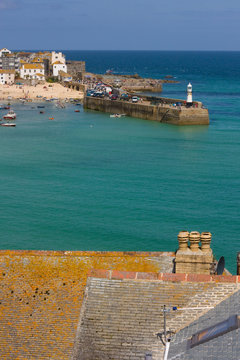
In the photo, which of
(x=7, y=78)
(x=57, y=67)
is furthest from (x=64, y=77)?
(x=7, y=78)

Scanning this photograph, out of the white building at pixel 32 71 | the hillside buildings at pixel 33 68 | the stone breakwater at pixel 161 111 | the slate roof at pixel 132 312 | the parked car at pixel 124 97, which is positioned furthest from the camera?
the white building at pixel 32 71

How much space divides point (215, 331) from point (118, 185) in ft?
134

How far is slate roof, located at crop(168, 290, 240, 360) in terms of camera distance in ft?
36.1

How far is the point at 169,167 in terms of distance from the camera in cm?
6175

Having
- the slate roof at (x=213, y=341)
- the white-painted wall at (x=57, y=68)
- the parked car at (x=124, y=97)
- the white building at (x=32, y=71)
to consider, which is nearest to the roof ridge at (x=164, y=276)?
the slate roof at (x=213, y=341)

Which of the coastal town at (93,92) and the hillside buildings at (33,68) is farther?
the hillside buildings at (33,68)

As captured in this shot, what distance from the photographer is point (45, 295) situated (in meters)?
13.8

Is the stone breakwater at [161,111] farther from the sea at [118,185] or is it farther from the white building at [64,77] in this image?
the white building at [64,77]

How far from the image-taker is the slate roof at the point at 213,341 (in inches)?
434

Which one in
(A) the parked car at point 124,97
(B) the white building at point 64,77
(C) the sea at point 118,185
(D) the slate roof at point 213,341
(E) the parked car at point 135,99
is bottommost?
(D) the slate roof at point 213,341

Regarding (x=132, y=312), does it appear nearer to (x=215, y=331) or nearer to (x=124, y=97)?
(x=215, y=331)

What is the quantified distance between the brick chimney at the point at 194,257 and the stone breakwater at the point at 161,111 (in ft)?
264

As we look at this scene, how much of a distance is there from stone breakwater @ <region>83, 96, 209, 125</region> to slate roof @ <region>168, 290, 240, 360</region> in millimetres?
82391

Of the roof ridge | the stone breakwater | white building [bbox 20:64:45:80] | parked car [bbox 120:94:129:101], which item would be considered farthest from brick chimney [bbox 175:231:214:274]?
white building [bbox 20:64:45:80]
